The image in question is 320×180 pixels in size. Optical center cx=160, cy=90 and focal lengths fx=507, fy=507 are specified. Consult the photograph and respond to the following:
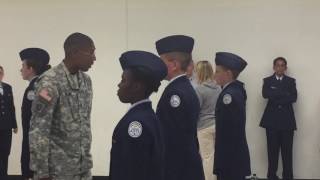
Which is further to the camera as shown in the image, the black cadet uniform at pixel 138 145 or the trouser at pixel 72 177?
the trouser at pixel 72 177

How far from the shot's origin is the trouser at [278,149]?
7027mm

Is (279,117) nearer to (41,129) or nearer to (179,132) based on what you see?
(179,132)

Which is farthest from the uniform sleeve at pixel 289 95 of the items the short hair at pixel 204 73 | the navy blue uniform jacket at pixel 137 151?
the navy blue uniform jacket at pixel 137 151

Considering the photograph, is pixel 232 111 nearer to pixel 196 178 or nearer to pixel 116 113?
pixel 196 178

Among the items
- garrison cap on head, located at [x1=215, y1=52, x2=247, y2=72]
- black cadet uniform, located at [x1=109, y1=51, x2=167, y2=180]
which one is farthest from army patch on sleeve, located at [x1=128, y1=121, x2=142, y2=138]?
garrison cap on head, located at [x1=215, y1=52, x2=247, y2=72]

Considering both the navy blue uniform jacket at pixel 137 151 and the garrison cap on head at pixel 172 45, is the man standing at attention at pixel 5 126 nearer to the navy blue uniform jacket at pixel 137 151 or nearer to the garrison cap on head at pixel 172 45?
the garrison cap on head at pixel 172 45

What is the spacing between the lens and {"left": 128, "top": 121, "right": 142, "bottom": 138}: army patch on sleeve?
2.35 meters

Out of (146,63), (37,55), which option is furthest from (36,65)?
(146,63)

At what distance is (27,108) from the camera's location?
4465 millimetres

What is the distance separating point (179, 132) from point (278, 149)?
14.4ft

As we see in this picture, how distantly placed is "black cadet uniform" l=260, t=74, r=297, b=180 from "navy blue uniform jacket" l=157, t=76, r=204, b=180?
4080 millimetres

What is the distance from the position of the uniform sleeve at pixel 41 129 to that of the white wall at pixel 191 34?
4.46m

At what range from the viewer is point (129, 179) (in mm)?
2365

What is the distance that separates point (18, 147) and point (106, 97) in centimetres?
152
